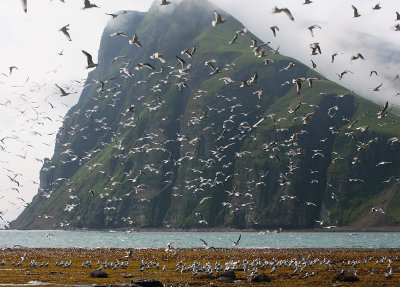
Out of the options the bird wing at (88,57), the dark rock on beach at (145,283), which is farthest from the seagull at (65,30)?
the dark rock on beach at (145,283)

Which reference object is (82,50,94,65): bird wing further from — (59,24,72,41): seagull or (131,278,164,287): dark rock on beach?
(131,278,164,287): dark rock on beach

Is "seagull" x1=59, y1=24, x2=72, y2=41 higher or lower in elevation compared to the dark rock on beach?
higher

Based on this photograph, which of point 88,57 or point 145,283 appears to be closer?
point 88,57

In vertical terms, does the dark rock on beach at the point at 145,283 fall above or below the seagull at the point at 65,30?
below

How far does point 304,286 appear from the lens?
38250 millimetres

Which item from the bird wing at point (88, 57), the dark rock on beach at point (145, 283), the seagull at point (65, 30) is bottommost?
the dark rock on beach at point (145, 283)

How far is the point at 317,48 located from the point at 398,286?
21048 mm

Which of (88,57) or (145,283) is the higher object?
(88,57)

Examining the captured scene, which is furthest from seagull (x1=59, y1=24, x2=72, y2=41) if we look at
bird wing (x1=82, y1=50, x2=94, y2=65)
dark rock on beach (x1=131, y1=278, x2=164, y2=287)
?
dark rock on beach (x1=131, y1=278, x2=164, y2=287)

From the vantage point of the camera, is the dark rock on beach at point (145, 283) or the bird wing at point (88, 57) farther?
the dark rock on beach at point (145, 283)

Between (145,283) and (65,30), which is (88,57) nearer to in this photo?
(65,30)

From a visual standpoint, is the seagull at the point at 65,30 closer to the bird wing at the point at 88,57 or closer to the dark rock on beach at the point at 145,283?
the bird wing at the point at 88,57

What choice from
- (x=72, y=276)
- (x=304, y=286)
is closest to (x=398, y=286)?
(x=304, y=286)

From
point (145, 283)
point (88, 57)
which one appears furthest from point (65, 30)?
point (145, 283)
